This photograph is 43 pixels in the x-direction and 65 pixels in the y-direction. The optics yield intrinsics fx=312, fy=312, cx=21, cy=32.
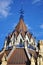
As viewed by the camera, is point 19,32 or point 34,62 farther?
point 19,32

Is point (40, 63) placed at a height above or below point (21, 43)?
below

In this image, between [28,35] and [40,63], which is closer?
[40,63]

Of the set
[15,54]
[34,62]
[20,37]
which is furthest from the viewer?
[20,37]

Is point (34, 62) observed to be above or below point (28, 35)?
below

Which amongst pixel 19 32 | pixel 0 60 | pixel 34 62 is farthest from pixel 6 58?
pixel 19 32

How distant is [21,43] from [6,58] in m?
6.44

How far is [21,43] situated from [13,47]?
1885 mm

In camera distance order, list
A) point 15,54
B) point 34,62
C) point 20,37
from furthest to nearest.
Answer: point 20,37
point 15,54
point 34,62

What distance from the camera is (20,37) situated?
5719 cm

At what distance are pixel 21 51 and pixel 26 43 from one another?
2.11 m

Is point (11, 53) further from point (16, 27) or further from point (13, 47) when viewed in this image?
point (16, 27)

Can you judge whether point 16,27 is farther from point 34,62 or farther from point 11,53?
point 34,62

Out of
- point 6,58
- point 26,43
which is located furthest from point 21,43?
point 6,58

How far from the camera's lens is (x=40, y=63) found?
168ft
